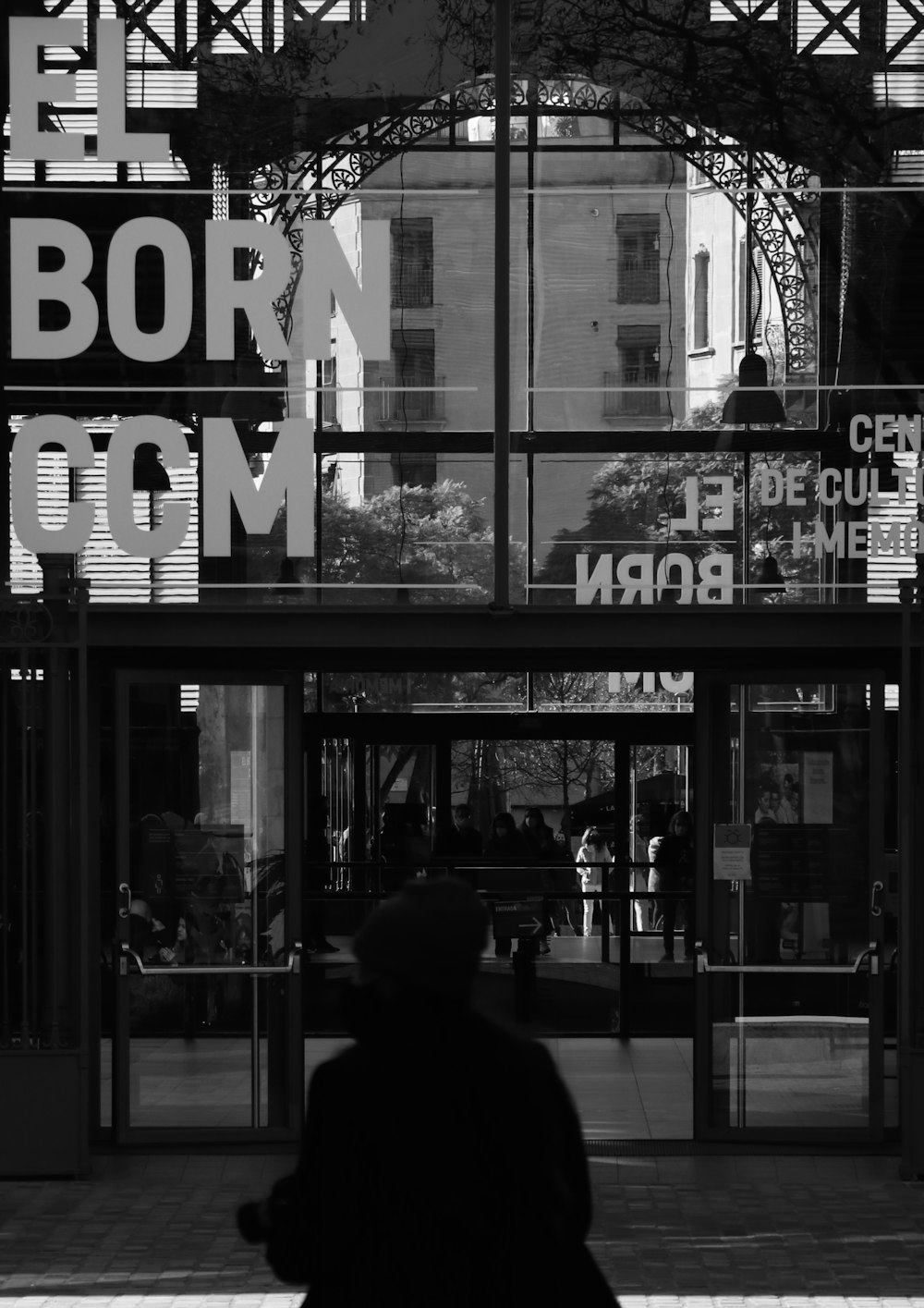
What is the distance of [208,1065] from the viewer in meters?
8.84

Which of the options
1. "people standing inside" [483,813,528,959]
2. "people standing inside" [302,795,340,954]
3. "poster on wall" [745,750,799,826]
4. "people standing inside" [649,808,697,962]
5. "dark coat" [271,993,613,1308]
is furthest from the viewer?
"people standing inside" [483,813,528,959]

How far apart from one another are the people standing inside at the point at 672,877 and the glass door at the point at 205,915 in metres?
5.03

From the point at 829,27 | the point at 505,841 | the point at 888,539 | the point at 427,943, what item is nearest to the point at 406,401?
the point at 888,539

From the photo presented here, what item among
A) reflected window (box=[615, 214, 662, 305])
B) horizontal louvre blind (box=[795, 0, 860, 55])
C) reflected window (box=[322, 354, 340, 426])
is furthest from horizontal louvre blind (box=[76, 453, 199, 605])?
horizontal louvre blind (box=[795, 0, 860, 55])

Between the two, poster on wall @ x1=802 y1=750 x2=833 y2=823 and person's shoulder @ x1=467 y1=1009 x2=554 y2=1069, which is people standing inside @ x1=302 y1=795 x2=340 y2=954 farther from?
person's shoulder @ x1=467 y1=1009 x2=554 y2=1069

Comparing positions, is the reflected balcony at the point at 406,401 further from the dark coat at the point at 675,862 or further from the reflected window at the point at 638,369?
the dark coat at the point at 675,862

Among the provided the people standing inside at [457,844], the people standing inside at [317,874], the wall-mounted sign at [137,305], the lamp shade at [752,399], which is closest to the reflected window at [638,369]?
the lamp shade at [752,399]

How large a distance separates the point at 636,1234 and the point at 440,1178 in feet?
14.9

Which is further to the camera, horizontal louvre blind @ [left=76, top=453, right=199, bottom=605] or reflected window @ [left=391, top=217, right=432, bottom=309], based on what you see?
reflected window @ [left=391, top=217, right=432, bottom=309]

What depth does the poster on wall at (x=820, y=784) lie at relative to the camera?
8969 mm

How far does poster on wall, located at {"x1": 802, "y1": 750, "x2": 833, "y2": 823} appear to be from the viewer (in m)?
8.97

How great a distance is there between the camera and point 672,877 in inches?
544

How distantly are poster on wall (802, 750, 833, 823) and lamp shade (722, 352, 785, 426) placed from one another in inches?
63.1

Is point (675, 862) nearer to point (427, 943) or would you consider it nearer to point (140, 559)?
point (140, 559)
